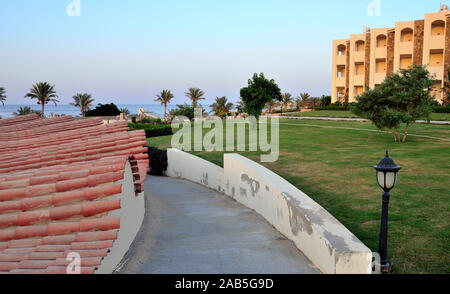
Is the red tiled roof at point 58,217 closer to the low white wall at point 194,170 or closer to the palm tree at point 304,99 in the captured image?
the low white wall at point 194,170

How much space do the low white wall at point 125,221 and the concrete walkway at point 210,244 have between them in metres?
0.21

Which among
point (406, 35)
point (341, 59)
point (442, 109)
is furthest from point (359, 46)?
point (442, 109)

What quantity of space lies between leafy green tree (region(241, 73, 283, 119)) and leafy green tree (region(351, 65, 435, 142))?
11.4 metres

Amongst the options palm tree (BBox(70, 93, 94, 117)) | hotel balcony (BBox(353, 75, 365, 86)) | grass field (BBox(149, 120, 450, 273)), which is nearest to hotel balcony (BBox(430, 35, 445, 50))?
hotel balcony (BBox(353, 75, 365, 86))

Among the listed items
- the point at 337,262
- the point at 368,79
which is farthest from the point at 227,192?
the point at 368,79

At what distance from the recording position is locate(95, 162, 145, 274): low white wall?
6129 millimetres

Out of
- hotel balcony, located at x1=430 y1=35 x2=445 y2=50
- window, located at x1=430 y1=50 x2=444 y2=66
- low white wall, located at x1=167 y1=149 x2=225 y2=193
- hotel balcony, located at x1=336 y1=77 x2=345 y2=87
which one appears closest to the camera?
low white wall, located at x1=167 y1=149 x2=225 y2=193

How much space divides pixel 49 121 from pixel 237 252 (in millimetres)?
12338

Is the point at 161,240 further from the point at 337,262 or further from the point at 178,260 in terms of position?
the point at 337,262

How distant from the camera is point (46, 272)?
13.1 ft

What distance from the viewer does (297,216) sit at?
7.11m

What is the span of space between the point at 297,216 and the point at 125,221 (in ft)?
11.3

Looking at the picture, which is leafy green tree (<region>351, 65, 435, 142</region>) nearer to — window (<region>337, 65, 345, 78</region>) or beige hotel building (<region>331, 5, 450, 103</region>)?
beige hotel building (<region>331, 5, 450, 103</region>)

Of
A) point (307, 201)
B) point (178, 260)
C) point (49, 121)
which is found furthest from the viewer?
point (49, 121)
